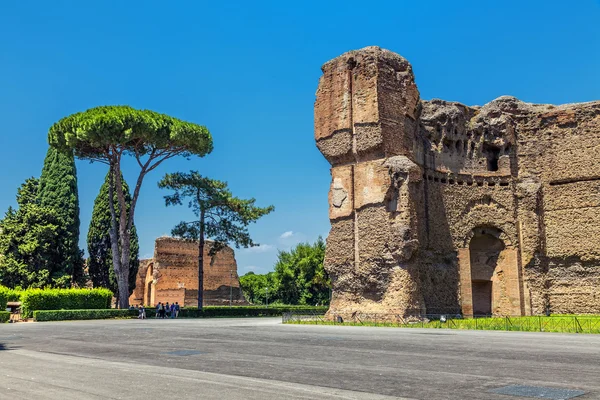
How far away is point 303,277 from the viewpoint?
5234 cm

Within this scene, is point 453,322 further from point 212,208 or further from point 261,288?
point 261,288

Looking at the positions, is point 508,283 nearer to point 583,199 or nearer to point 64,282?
point 583,199

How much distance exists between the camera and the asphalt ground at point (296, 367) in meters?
7.34

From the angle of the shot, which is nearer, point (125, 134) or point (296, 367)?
point (296, 367)

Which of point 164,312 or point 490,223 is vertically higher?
point 490,223

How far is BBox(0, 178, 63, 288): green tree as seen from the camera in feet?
120

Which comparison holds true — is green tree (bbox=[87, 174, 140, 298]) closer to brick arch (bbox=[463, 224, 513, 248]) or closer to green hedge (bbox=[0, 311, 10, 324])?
green hedge (bbox=[0, 311, 10, 324])

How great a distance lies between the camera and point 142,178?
35250 mm

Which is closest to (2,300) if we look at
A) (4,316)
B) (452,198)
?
(4,316)

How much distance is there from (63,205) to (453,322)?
1128 inches

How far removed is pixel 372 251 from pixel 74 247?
75.6 ft

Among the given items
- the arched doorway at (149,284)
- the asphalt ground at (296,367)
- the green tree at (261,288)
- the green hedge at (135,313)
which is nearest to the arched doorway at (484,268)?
the green hedge at (135,313)

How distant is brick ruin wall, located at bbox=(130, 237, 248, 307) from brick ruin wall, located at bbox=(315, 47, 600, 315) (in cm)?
2470

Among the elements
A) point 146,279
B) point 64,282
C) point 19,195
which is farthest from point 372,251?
point 146,279
